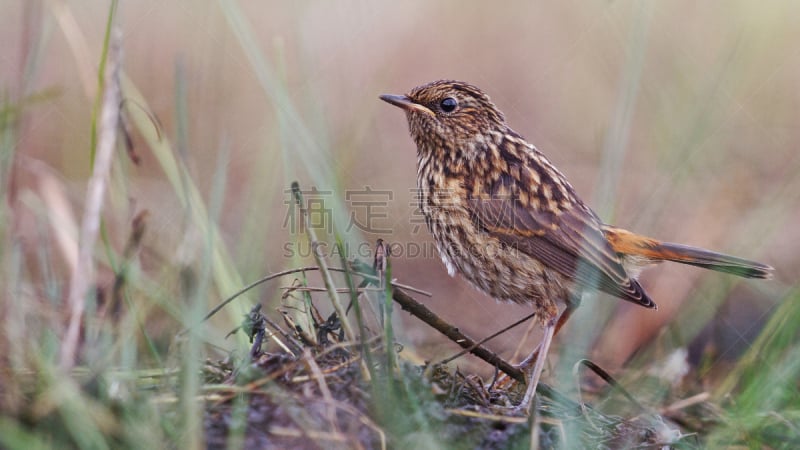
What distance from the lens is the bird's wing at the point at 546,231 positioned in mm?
4168

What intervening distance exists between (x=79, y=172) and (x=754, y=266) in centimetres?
427

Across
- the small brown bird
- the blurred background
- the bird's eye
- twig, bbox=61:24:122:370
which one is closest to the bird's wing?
the small brown bird

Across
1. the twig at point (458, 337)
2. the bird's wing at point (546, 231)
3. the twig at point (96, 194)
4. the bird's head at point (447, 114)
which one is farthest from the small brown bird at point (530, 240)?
the twig at point (96, 194)

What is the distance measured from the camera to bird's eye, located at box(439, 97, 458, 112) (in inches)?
189

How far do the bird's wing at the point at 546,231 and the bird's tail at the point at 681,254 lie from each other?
9 centimetres

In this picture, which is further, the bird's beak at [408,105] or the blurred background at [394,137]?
the bird's beak at [408,105]

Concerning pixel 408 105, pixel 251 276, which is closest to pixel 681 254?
pixel 408 105

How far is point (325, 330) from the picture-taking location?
3.02 m

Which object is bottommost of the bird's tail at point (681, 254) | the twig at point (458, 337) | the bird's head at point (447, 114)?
the twig at point (458, 337)

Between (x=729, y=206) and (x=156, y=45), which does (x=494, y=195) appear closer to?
(x=729, y=206)

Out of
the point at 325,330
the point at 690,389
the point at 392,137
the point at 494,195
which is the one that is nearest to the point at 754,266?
the point at 690,389

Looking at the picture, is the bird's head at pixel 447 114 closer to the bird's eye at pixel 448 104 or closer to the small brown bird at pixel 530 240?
the bird's eye at pixel 448 104

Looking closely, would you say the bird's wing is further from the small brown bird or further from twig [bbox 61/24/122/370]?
twig [bbox 61/24/122/370]

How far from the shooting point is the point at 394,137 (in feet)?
25.0
